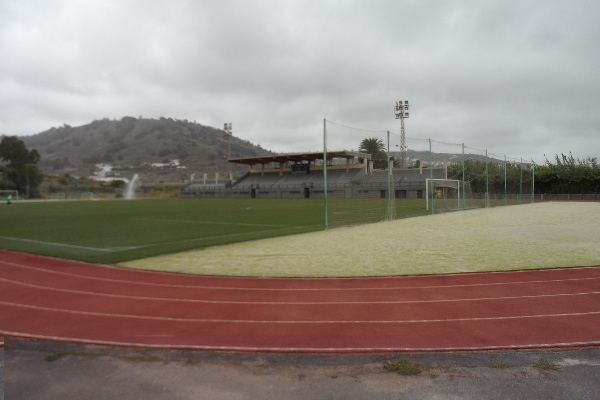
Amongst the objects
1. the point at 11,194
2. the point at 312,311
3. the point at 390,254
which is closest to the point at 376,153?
the point at 390,254

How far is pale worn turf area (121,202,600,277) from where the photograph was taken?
853 cm

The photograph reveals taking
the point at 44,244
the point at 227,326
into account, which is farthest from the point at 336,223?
the point at 227,326

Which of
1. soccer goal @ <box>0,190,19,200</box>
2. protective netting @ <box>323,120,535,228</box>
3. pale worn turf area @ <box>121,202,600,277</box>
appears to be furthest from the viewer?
soccer goal @ <box>0,190,19,200</box>

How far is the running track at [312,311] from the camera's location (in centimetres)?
458

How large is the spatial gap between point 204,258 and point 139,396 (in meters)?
6.79

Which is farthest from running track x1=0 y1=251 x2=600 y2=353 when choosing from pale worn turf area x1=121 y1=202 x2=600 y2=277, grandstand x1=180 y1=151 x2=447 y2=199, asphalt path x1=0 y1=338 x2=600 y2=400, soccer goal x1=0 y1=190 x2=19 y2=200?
soccer goal x1=0 y1=190 x2=19 y2=200

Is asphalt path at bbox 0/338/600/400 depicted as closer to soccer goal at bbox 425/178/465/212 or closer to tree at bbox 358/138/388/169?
tree at bbox 358/138/388/169

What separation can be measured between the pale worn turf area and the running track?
29.2 inches

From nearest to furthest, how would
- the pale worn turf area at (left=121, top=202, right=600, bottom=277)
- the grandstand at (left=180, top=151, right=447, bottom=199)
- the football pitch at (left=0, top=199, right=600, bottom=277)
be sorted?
the pale worn turf area at (left=121, top=202, right=600, bottom=277)
the football pitch at (left=0, top=199, right=600, bottom=277)
the grandstand at (left=180, top=151, right=447, bottom=199)

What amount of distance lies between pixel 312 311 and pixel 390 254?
525 centimetres

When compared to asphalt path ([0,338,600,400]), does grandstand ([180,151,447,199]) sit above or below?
above

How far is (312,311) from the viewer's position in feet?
18.6

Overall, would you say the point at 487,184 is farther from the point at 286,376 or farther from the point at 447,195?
the point at 286,376

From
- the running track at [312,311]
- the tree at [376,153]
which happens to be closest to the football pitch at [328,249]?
the running track at [312,311]
